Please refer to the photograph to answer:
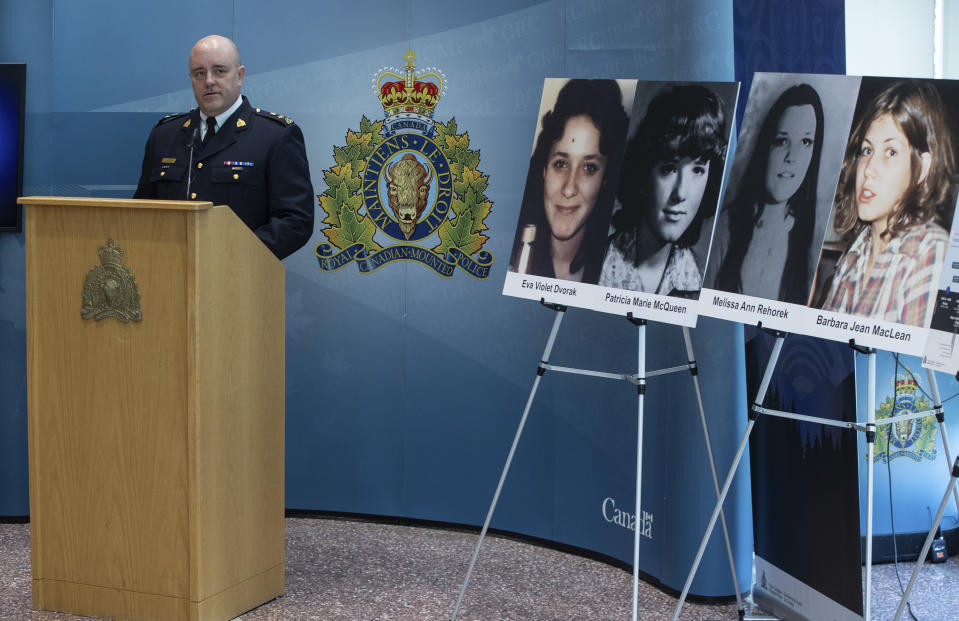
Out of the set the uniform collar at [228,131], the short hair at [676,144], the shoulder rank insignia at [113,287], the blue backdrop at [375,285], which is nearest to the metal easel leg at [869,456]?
the short hair at [676,144]

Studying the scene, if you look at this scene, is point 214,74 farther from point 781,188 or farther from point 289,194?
point 781,188

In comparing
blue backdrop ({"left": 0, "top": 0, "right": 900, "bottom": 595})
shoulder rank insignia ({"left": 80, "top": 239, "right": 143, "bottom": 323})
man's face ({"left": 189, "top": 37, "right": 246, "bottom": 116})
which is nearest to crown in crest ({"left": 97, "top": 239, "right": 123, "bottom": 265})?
shoulder rank insignia ({"left": 80, "top": 239, "right": 143, "bottom": 323})

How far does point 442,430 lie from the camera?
4.08 metres

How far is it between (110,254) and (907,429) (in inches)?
110

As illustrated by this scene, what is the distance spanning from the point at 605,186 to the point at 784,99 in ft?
1.86

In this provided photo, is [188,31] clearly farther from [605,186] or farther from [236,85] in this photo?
[605,186]

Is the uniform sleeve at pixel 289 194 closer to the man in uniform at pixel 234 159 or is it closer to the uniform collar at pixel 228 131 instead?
the man in uniform at pixel 234 159

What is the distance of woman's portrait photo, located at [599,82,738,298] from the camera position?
282 cm

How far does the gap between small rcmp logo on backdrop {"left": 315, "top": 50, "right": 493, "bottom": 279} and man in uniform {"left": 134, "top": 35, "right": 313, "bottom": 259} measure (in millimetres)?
687

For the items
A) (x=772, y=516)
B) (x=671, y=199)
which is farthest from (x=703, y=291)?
(x=772, y=516)

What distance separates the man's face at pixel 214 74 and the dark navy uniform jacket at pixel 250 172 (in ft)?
0.21

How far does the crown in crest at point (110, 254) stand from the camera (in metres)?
2.82

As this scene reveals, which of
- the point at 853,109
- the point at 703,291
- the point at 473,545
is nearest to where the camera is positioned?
the point at 853,109

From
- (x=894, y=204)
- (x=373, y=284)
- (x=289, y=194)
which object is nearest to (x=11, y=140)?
(x=289, y=194)
